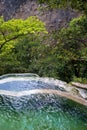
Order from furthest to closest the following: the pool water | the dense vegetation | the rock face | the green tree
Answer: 1. the rock face
2. the green tree
3. the dense vegetation
4. the pool water

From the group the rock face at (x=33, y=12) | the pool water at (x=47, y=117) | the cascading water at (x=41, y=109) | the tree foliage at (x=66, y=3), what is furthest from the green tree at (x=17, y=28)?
the rock face at (x=33, y=12)

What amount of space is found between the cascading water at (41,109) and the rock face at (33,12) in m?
12.7

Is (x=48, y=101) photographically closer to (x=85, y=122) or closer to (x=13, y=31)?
(x=85, y=122)

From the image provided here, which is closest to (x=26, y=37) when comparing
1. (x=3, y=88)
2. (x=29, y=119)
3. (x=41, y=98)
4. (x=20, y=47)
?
(x=20, y=47)

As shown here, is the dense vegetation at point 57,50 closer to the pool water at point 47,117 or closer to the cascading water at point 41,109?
the cascading water at point 41,109

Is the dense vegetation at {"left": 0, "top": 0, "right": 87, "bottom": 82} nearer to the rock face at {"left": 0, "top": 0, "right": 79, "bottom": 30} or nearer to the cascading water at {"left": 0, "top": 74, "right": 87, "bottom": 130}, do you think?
the cascading water at {"left": 0, "top": 74, "right": 87, "bottom": 130}

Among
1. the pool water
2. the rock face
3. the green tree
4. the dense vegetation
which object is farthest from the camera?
the rock face

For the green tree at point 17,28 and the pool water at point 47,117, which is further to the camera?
the green tree at point 17,28

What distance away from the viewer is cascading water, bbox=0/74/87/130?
608 centimetres

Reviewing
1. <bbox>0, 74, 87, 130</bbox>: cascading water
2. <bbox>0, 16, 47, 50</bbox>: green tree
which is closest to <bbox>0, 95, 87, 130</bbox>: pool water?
<bbox>0, 74, 87, 130</bbox>: cascading water

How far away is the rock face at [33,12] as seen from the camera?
20938 millimetres

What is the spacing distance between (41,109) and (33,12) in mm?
17189

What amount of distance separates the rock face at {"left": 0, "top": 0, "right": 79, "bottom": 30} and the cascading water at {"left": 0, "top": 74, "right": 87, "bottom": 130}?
1265cm

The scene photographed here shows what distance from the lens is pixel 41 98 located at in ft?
24.9
